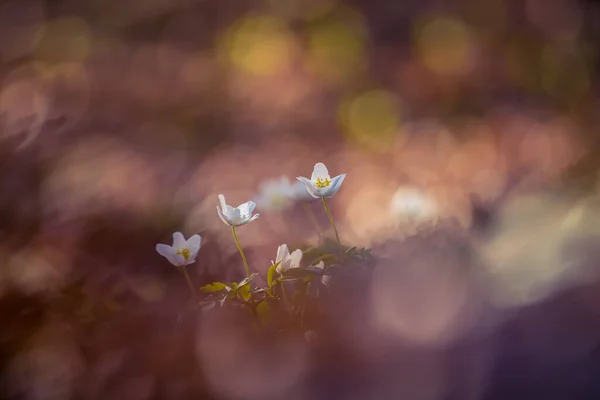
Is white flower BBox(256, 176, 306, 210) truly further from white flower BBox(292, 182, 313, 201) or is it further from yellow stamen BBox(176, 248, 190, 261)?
yellow stamen BBox(176, 248, 190, 261)

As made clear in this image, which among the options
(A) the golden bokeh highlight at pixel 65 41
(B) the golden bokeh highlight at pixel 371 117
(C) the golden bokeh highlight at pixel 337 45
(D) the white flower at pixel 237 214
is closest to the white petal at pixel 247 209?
(D) the white flower at pixel 237 214

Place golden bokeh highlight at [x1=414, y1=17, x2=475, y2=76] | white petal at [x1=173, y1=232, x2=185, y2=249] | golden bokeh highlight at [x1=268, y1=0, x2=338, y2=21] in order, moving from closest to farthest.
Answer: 1. white petal at [x1=173, y1=232, x2=185, y2=249]
2. golden bokeh highlight at [x1=414, y1=17, x2=475, y2=76]
3. golden bokeh highlight at [x1=268, y1=0, x2=338, y2=21]

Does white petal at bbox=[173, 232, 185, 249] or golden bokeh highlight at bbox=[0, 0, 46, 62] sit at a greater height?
golden bokeh highlight at bbox=[0, 0, 46, 62]

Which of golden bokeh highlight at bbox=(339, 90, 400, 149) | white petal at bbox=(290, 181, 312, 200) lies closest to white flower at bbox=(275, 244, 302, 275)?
white petal at bbox=(290, 181, 312, 200)

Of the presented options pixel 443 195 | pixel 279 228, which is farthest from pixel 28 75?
pixel 443 195

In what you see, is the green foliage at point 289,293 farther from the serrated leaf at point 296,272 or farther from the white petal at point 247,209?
the white petal at point 247,209

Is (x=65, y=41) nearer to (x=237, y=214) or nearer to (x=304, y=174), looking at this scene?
(x=304, y=174)

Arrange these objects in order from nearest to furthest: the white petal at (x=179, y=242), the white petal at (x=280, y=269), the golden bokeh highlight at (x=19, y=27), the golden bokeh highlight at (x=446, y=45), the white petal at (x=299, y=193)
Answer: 1. the white petal at (x=280, y=269)
2. the white petal at (x=179, y=242)
3. the white petal at (x=299, y=193)
4. the golden bokeh highlight at (x=19, y=27)
5. the golden bokeh highlight at (x=446, y=45)
